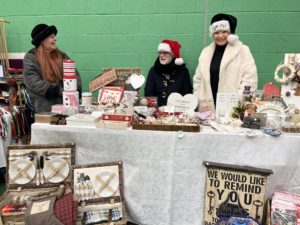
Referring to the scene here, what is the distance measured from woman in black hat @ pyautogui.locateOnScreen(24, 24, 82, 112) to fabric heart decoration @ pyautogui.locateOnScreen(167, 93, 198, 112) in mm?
1085

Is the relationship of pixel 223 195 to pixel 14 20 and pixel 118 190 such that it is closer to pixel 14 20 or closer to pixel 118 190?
pixel 118 190

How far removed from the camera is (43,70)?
7.06ft

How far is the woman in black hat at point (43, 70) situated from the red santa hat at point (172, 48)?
3.12ft

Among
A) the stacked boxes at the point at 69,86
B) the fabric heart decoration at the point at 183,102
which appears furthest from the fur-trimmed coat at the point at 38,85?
the fabric heart decoration at the point at 183,102

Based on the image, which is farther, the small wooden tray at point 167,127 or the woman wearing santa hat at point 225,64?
the woman wearing santa hat at point 225,64

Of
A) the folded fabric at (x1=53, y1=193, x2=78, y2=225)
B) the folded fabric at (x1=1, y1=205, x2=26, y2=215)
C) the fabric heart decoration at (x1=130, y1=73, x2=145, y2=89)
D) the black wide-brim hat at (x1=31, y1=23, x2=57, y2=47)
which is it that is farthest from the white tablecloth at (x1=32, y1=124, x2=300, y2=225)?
the black wide-brim hat at (x1=31, y1=23, x2=57, y2=47)

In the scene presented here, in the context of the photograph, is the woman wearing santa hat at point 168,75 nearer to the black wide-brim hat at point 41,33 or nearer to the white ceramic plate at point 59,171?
the black wide-brim hat at point 41,33

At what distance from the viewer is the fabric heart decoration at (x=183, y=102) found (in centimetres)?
156

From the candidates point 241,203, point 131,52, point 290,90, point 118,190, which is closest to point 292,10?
point 290,90

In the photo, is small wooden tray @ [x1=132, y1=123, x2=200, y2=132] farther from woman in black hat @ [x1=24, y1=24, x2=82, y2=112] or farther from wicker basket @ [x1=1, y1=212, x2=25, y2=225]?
woman in black hat @ [x1=24, y1=24, x2=82, y2=112]

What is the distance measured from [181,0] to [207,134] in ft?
5.46

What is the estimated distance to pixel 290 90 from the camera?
5.00 feet

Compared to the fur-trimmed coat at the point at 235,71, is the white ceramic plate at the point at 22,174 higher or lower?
lower

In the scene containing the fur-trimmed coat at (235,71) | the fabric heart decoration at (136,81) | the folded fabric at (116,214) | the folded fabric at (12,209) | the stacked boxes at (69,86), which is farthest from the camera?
the fur-trimmed coat at (235,71)
